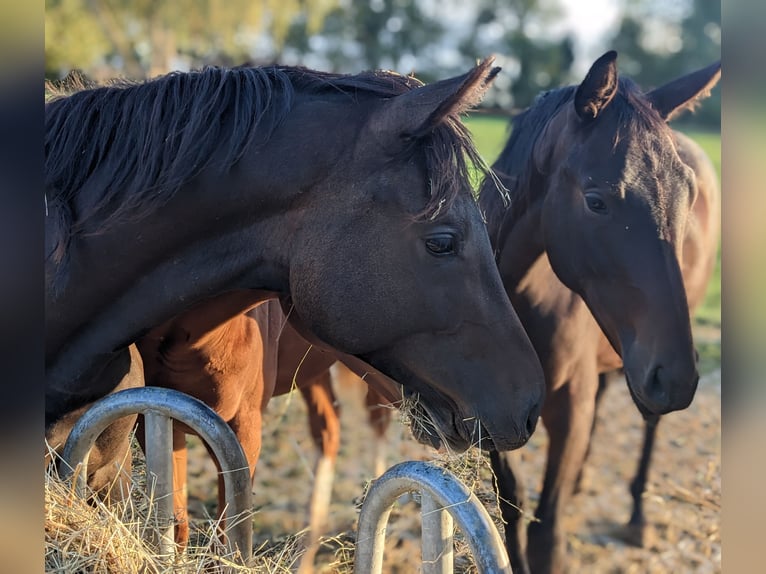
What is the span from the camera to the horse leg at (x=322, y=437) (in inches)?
148

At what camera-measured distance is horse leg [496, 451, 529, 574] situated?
8.65ft

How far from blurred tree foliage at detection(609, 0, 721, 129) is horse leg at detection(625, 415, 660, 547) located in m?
5.57

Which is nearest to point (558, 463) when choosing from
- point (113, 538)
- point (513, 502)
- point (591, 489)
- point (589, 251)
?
point (513, 502)

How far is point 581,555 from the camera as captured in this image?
3.69m

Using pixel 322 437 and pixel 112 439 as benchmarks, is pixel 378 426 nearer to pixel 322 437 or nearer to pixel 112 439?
pixel 322 437

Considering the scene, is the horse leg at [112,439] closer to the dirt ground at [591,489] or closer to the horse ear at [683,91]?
the dirt ground at [591,489]

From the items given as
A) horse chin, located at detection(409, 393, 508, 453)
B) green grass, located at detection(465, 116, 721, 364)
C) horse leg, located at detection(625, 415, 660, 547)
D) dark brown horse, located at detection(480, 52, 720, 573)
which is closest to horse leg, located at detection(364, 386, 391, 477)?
horse leg, located at detection(625, 415, 660, 547)

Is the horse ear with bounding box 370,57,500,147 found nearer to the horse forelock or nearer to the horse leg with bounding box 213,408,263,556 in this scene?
the horse forelock

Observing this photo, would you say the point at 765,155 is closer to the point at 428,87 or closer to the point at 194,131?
the point at 428,87

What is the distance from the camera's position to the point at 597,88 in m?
2.29

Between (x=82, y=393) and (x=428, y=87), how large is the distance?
105cm

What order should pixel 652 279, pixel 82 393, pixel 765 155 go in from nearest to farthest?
pixel 765 155 < pixel 82 393 < pixel 652 279

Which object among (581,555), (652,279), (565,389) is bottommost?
(581,555)

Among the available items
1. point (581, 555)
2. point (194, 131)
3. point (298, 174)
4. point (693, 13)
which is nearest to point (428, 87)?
point (298, 174)
